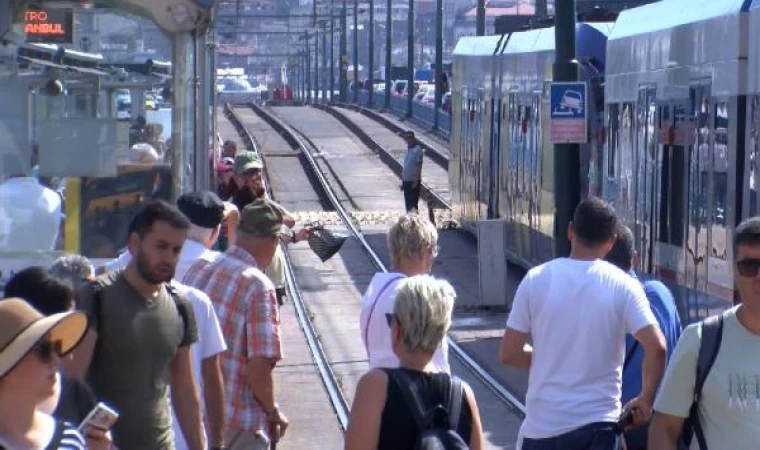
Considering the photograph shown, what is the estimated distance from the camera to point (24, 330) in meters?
4.48

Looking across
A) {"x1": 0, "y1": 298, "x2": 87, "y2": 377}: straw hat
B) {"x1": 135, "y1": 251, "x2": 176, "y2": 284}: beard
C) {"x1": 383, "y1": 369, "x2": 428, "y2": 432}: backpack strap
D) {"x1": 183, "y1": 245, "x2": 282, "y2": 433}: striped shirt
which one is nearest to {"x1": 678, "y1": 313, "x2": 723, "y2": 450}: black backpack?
{"x1": 383, "y1": 369, "x2": 428, "y2": 432}: backpack strap

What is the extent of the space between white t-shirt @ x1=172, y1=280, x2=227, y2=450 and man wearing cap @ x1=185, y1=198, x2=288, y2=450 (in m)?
0.59

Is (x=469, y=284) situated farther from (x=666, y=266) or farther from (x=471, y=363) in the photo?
(x=666, y=266)

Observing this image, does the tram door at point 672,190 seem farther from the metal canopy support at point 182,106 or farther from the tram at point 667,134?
the metal canopy support at point 182,106

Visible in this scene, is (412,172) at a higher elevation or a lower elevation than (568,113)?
lower

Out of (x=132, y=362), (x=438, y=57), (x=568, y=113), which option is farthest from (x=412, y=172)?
(x=438, y=57)

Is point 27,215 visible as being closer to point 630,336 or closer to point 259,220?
point 259,220

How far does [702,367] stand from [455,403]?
2.54 ft

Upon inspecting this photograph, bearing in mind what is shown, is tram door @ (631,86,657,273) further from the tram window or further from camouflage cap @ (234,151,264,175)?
camouflage cap @ (234,151,264,175)

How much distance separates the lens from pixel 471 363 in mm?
16312

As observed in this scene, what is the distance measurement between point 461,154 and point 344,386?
14.7 m

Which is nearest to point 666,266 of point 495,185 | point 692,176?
point 692,176

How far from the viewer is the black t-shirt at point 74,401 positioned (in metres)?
5.55

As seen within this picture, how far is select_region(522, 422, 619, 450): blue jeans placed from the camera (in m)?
7.04
